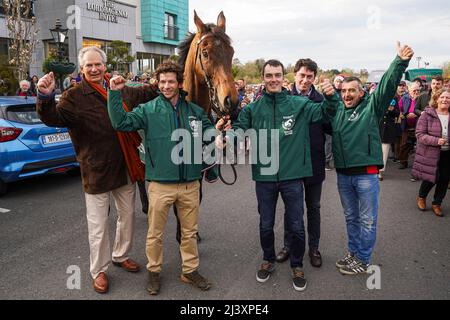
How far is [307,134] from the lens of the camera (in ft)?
10.2

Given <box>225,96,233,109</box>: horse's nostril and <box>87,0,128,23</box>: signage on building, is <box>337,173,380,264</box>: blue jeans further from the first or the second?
<box>87,0,128,23</box>: signage on building

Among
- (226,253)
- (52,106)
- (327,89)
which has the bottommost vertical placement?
(226,253)

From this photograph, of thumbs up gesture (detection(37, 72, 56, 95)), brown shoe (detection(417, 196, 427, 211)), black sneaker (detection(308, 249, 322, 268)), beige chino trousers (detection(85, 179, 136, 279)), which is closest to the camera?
thumbs up gesture (detection(37, 72, 56, 95))

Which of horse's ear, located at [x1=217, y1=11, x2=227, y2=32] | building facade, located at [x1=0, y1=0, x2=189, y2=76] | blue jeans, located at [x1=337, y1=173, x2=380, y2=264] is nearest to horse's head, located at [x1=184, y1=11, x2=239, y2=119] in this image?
horse's ear, located at [x1=217, y1=11, x2=227, y2=32]

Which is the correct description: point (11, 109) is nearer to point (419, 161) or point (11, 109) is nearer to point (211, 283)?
point (211, 283)

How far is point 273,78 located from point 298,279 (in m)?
1.80

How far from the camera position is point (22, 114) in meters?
5.83

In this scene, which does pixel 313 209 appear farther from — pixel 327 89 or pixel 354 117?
pixel 327 89

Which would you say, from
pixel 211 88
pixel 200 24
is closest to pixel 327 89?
Answer: pixel 211 88

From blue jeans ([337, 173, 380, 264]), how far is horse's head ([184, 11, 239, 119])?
4.58 feet

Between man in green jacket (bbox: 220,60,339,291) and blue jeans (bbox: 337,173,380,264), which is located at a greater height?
man in green jacket (bbox: 220,60,339,291)

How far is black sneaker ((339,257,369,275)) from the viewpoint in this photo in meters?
3.29

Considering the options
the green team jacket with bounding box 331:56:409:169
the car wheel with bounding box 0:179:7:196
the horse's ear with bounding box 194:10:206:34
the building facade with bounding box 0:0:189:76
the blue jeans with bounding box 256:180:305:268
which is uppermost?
the building facade with bounding box 0:0:189:76
